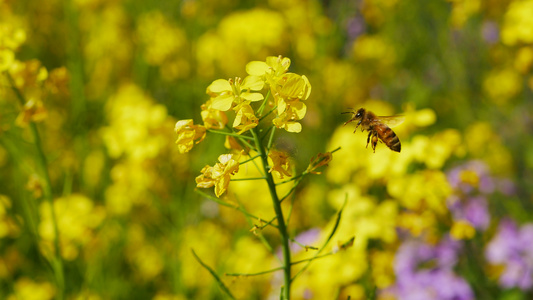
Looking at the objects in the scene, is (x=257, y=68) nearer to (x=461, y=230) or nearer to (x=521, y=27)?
(x=461, y=230)

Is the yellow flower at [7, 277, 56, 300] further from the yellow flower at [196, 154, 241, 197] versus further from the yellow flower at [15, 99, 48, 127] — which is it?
the yellow flower at [196, 154, 241, 197]

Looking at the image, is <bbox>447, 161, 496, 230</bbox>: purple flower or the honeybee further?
<bbox>447, 161, 496, 230</bbox>: purple flower

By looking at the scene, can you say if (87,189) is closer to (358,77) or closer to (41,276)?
(41,276)

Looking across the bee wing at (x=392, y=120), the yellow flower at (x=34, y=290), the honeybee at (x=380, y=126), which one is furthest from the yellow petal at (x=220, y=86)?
the yellow flower at (x=34, y=290)

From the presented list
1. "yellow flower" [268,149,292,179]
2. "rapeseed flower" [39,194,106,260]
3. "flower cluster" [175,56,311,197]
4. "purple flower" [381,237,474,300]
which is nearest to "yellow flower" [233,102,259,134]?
"flower cluster" [175,56,311,197]

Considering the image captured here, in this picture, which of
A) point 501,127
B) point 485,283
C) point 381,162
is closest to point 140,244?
point 381,162

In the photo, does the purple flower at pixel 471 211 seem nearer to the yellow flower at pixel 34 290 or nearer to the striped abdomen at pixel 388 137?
the striped abdomen at pixel 388 137
